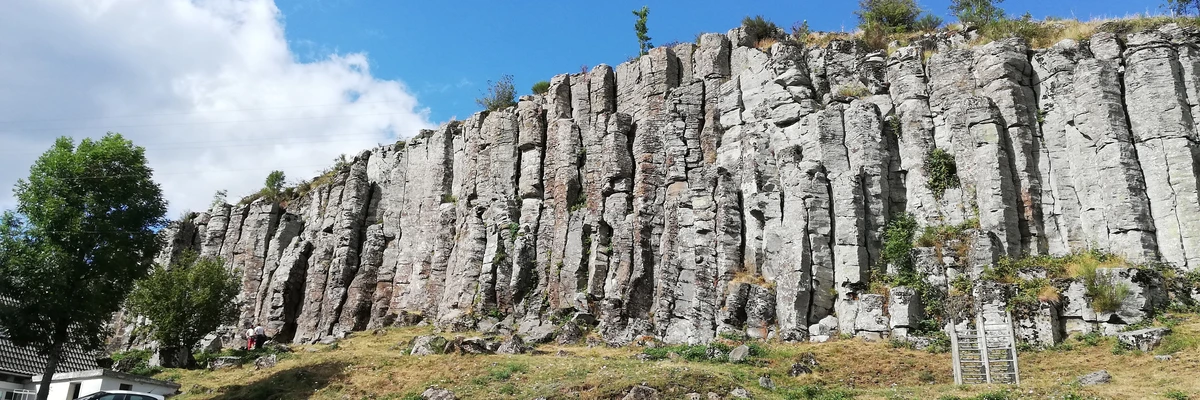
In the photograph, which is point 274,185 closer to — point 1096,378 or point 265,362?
point 265,362

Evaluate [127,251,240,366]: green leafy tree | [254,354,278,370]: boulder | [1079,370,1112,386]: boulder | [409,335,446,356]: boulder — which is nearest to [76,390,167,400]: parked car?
[254,354,278,370]: boulder

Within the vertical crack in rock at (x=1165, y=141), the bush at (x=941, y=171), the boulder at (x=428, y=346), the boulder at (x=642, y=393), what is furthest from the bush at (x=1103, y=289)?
A: the boulder at (x=428, y=346)

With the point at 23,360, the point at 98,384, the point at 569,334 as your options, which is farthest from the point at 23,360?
the point at 569,334

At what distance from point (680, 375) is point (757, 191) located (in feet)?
38.6

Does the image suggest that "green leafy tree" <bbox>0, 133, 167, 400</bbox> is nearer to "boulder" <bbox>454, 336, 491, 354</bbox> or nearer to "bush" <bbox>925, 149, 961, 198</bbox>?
"boulder" <bbox>454, 336, 491, 354</bbox>

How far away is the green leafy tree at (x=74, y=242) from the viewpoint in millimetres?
24844

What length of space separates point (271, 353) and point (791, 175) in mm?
21320

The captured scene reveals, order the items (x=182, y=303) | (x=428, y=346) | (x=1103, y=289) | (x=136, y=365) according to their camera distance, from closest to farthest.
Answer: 1. (x=1103, y=289)
2. (x=428, y=346)
3. (x=136, y=365)
4. (x=182, y=303)

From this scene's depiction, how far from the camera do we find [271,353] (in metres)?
33.6

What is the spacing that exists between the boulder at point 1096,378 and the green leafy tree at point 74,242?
26987mm

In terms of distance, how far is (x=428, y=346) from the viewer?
99.7ft

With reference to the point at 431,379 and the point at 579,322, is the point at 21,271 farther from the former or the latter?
the point at 579,322

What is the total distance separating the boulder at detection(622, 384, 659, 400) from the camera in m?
21.5

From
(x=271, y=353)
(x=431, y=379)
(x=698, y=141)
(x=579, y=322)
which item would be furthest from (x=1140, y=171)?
(x=271, y=353)
